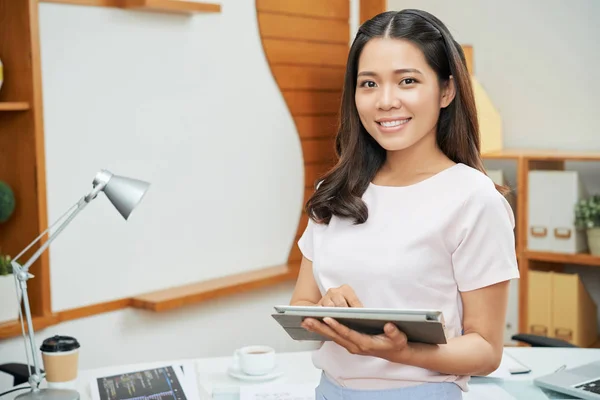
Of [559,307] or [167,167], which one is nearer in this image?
[167,167]

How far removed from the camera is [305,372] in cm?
209

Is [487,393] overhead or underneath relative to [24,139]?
underneath

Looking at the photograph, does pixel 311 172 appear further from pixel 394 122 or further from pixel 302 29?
pixel 394 122

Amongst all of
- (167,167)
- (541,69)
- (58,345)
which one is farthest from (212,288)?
(541,69)

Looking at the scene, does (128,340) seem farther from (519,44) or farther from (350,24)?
(519,44)

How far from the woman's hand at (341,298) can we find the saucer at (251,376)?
71 centimetres

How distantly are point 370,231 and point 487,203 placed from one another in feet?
0.70

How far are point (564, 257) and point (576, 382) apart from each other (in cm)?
172

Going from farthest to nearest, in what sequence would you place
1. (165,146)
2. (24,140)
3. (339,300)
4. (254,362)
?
(165,146), (24,140), (254,362), (339,300)

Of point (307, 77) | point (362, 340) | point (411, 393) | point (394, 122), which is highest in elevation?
point (307, 77)

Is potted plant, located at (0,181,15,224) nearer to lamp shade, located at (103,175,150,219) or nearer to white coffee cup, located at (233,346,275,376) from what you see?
lamp shade, located at (103,175,150,219)

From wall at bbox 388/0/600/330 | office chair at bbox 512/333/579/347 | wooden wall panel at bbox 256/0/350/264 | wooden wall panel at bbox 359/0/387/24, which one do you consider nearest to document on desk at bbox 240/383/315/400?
office chair at bbox 512/333/579/347

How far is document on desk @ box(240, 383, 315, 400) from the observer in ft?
6.16

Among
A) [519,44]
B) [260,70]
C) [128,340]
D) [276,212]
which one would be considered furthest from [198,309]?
[519,44]
